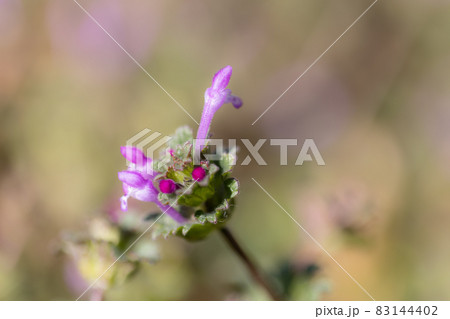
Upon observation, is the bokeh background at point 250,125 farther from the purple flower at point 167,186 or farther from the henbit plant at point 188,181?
the purple flower at point 167,186

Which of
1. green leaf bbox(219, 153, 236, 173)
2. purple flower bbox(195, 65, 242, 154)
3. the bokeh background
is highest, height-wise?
the bokeh background

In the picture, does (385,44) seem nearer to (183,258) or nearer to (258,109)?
(258,109)

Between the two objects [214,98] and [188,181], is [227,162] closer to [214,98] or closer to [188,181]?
[188,181]

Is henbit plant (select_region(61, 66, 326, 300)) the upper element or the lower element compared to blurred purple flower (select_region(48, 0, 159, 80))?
lower

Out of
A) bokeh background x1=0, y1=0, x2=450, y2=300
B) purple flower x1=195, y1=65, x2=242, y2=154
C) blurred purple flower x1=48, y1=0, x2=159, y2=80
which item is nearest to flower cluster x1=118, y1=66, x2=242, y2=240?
purple flower x1=195, y1=65, x2=242, y2=154

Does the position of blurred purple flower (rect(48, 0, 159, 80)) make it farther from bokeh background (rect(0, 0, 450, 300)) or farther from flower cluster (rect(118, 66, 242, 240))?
flower cluster (rect(118, 66, 242, 240))

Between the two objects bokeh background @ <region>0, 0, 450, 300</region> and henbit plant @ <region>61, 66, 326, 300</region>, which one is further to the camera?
bokeh background @ <region>0, 0, 450, 300</region>
